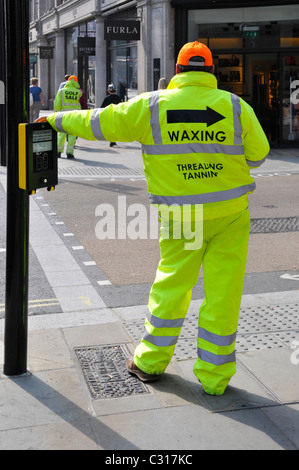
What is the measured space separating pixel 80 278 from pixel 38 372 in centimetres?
249

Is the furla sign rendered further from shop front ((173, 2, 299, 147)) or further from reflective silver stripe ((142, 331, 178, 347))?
reflective silver stripe ((142, 331, 178, 347))

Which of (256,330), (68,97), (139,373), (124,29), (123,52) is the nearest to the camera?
(139,373)

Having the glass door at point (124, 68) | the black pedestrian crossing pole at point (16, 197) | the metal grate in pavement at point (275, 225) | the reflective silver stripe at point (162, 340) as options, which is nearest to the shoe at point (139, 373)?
the reflective silver stripe at point (162, 340)

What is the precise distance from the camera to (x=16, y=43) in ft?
13.9

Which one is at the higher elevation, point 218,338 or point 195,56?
point 195,56

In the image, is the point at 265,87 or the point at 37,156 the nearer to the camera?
the point at 37,156

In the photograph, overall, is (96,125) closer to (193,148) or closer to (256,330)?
(193,148)

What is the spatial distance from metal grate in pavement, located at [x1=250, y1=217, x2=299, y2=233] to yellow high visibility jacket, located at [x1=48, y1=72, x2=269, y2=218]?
508 centimetres

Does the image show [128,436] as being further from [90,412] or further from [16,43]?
[16,43]

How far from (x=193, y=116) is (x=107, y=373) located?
5.80ft

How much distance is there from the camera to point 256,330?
5.42 meters

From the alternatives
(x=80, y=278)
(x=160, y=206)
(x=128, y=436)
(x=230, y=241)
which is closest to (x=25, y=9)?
(x=160, y=206)

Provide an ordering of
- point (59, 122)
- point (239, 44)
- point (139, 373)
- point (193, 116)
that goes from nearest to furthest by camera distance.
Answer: point (193, 116), point (59, 122), point (139, 373), point (239, 44)

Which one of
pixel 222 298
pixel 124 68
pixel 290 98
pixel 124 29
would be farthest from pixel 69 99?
pixel 222 298
